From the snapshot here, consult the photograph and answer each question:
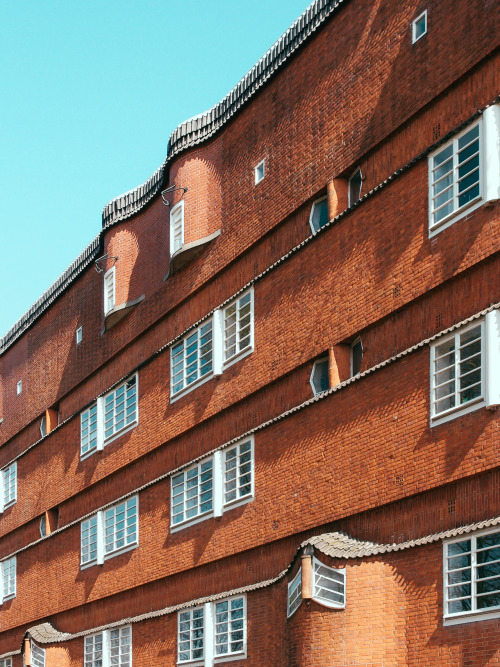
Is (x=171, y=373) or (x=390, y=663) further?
(x=171, y=373)

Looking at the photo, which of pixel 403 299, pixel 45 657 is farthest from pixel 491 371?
pixel 45 657

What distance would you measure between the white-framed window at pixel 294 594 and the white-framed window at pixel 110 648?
9.10 m

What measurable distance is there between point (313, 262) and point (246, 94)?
525 centimetres

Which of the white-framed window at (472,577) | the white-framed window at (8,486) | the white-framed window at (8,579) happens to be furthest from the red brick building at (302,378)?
the white-framed window at (8,486)

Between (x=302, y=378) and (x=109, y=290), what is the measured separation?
10664 millimetres

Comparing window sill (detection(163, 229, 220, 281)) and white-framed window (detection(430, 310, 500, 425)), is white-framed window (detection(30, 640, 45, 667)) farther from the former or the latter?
white-framed window (detection(430, 310, 500, 425))

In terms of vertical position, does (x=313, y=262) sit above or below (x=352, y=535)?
above

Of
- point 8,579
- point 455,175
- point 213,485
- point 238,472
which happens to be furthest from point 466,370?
point 8,579

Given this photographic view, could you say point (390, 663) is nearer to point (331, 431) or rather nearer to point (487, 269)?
point (331, 431)

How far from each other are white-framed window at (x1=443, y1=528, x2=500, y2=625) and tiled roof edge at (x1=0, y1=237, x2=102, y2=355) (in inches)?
713

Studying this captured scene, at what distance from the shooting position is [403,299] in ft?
66.5

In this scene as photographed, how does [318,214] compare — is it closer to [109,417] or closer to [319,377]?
[319,377]

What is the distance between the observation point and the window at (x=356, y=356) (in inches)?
864

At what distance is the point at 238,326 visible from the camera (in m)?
26.0
